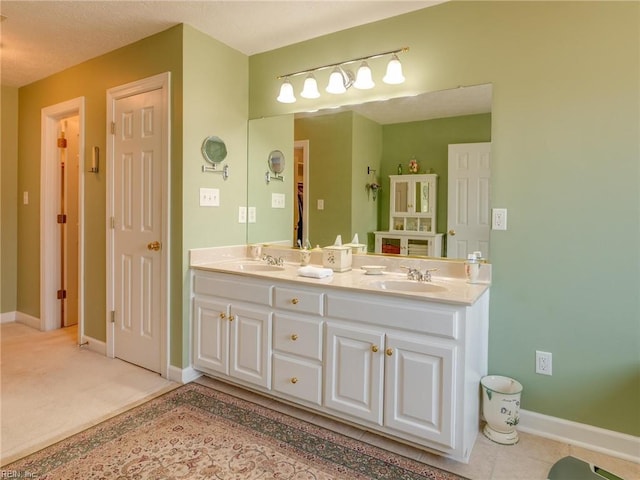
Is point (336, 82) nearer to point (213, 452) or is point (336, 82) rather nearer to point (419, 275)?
point (419, 275)

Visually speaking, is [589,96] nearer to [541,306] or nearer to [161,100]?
[541,306]

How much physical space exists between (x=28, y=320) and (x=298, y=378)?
3338mm

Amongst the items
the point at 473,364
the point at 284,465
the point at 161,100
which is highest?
the point at 161,100

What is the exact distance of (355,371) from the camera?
1987 millimetres

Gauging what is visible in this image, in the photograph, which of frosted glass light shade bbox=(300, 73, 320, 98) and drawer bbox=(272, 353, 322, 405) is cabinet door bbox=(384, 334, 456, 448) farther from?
frosted glass light shade bbox=(300, 73, 320, 98)

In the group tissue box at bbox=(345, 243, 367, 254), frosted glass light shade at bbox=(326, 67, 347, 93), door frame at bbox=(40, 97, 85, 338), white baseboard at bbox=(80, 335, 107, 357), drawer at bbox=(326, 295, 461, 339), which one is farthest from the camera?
door frame at bbox=(40, 97, 85, 338)

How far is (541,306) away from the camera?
204 centimetres

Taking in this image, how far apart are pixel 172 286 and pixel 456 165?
201 centimetres

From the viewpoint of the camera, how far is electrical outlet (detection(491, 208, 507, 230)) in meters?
2.11

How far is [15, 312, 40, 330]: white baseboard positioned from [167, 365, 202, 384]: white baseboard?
6.79 ft

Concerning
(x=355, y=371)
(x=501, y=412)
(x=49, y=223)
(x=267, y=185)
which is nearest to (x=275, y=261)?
(x=267, y=185)

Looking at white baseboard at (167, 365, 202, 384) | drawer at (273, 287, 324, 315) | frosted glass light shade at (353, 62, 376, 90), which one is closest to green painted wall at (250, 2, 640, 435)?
frosted glass light shade at (353, 62, 376, 90)

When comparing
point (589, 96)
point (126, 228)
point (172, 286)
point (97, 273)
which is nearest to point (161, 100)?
point (126, 228)

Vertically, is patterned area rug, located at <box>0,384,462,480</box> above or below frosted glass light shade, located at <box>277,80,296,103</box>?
below
